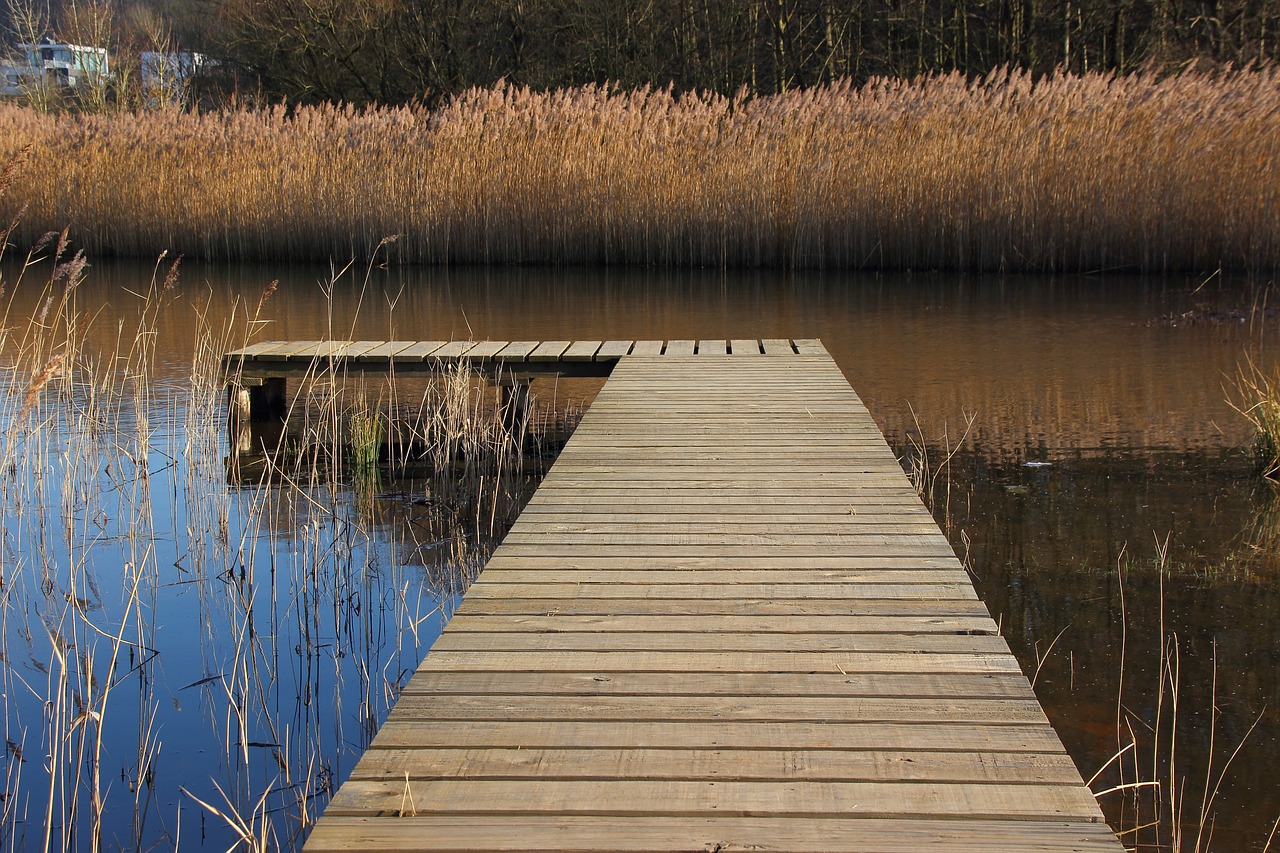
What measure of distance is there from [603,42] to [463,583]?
16085 millimetres

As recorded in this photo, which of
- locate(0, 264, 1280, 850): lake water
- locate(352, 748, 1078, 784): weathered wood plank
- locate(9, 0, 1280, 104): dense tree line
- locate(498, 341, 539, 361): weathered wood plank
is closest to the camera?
locate(352, 748, 1078, 784): weathered wood plank

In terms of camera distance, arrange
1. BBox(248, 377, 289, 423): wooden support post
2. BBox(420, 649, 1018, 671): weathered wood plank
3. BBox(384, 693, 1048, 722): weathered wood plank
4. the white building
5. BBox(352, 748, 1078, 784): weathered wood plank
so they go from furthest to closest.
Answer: the white building
BBox(248, 377, 289, 423): wooden support post
BBox(420, 649, 1018, 671): weathered wood plank
BBox(384, 693, 1048, 722): weathered wood plank
BBox(352, 748, 1078, 784): weathered wood plank

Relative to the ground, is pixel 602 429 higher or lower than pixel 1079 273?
lower

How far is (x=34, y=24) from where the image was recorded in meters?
21.6

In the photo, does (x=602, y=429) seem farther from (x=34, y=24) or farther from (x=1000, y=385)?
(x=34, y=24)

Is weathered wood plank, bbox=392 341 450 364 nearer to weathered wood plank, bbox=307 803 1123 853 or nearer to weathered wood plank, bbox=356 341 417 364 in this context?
weathered wood plank, bbox=356 341 417 364

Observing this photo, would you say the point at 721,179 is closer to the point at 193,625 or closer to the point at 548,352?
the point at 548,352

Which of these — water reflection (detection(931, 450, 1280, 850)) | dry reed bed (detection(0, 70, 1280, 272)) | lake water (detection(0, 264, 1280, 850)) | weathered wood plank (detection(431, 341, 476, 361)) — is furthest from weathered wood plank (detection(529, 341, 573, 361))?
dry reed bed (detection(0, 70, 1280, 272))

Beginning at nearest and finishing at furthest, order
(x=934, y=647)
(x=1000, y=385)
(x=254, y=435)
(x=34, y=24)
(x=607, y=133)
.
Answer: (x=934, y=647) < (x=254, y=435) < (x=1000, y=385) < (x=607, y=133) < (x=34, y=24)

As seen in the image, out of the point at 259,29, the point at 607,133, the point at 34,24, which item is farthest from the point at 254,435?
the point at 34,24

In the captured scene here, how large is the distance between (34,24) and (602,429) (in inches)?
823

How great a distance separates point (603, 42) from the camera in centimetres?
1869

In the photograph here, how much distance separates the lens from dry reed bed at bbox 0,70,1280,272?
10.1 meters

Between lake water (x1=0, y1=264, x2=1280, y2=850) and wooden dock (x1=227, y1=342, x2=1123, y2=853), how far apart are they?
355 millimetres
